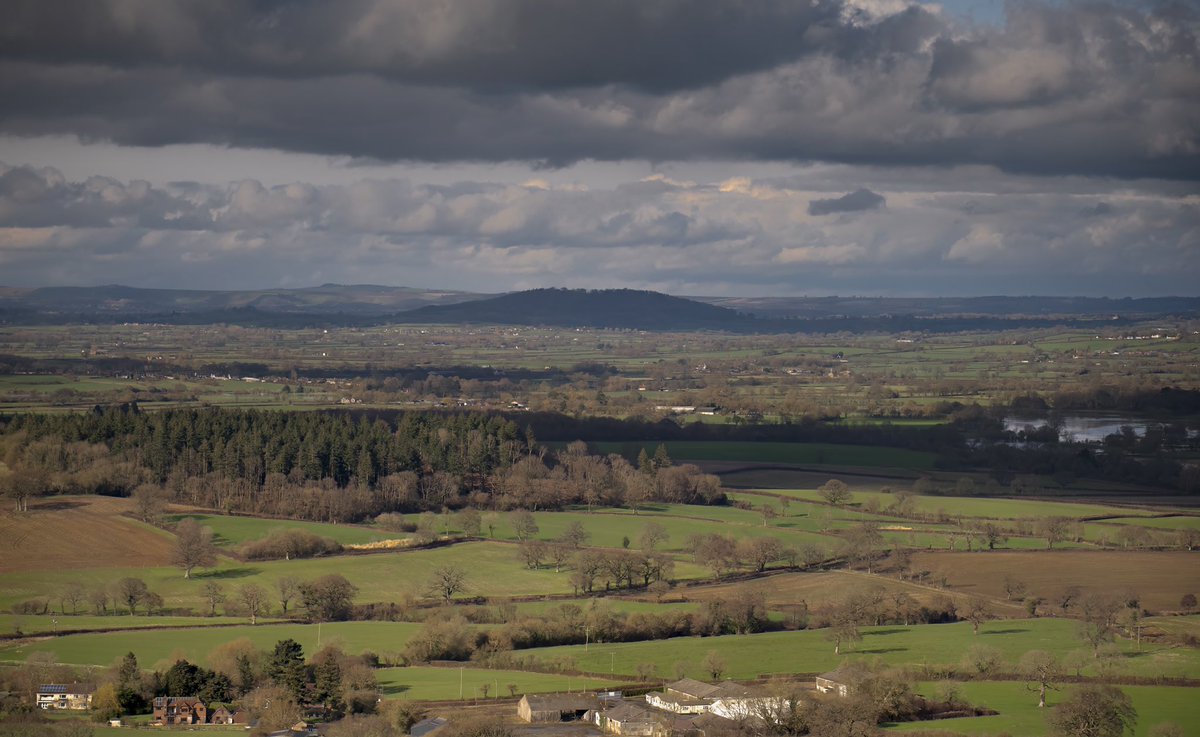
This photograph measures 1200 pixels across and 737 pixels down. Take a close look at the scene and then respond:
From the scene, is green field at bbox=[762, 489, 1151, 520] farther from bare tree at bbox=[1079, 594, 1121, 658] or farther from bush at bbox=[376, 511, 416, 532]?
bush at bbox=[376, 511, 416, 532]

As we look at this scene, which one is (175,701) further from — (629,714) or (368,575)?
(368,575)

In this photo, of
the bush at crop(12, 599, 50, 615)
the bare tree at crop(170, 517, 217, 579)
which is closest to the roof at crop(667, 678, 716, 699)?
the bare tree at crop(170, 517, 217, 579)

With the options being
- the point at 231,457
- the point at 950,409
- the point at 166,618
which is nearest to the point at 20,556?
the point at 166,618

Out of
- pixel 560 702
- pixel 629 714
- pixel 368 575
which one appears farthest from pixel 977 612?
pixel 368 575

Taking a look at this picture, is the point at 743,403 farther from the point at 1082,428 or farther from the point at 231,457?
the point at 231,457

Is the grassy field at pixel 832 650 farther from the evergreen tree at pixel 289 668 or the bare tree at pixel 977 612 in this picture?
the evergreen tree at pixel 289 668
